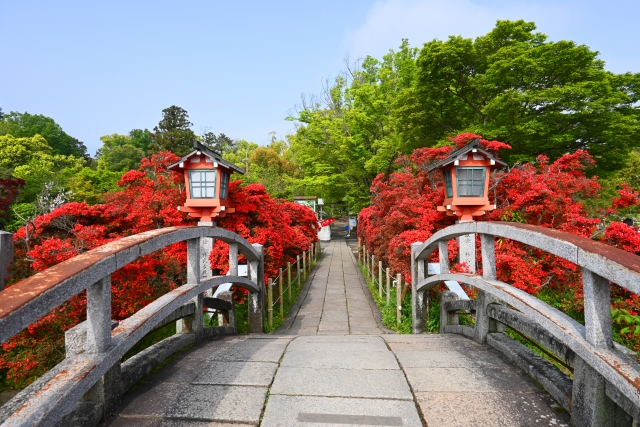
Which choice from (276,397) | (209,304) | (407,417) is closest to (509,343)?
(407,417)

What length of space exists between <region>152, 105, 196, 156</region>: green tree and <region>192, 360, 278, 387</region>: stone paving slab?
36274 mm

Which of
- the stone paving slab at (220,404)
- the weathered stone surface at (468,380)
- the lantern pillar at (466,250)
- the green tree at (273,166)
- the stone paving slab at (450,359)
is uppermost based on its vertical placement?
the green tree at (273,166)

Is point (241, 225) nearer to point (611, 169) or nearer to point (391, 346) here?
point (391, 346)

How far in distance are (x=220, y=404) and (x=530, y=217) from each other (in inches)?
323

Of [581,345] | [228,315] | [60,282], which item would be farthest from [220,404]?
[228,315]

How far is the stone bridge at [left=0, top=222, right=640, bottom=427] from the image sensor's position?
1.39 meters

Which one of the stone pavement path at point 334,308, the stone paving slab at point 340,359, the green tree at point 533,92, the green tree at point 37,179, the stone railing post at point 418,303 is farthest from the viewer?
the green tree at point 37,179

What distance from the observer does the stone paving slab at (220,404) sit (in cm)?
180

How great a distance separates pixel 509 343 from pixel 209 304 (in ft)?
10.9

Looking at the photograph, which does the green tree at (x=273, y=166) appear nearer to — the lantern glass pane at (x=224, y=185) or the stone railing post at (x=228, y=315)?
the lantern glass pane at (x=224, y=185)

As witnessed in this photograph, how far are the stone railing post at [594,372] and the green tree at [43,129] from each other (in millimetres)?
57652

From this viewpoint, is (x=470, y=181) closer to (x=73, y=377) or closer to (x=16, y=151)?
(x=73, y=377)

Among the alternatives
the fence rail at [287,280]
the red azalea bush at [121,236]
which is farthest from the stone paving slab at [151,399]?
the fence rail at [287,280]

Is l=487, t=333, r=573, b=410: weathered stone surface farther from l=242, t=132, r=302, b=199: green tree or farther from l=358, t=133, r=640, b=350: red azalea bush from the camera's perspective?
l=242, t=132, r=302, b=199: green tree
